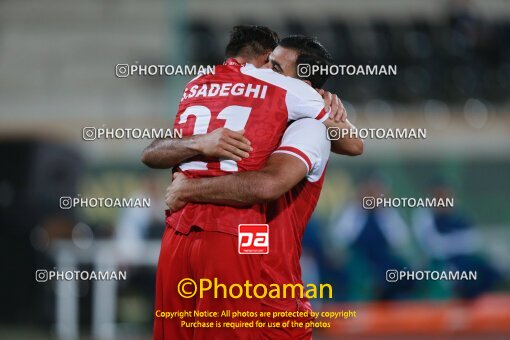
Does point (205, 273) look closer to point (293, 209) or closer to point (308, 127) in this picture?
point (293, 209)

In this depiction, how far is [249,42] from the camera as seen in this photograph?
422 cm

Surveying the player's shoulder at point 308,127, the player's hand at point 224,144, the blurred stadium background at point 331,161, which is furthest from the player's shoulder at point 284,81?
the blurred stadium background at point 331,161

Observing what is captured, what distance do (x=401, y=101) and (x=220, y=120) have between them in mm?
10382

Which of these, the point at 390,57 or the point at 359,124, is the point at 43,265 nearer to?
the point at 359,124

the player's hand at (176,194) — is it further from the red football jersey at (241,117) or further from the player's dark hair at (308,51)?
the player's dark hair at (308,51)

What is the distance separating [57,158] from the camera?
10.8 m

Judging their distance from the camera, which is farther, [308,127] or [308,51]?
[308,51]

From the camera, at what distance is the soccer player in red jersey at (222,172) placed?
12.3ft

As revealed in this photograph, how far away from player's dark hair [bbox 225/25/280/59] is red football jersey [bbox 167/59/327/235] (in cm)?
25

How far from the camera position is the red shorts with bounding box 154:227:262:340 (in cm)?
375

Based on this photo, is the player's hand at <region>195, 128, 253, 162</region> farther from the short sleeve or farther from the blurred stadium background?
the blurred stadium background

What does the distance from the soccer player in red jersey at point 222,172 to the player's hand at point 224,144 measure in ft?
0.13

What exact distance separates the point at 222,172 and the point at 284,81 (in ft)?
1.53

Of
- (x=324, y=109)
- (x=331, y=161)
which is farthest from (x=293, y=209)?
(x=331, y=161)
